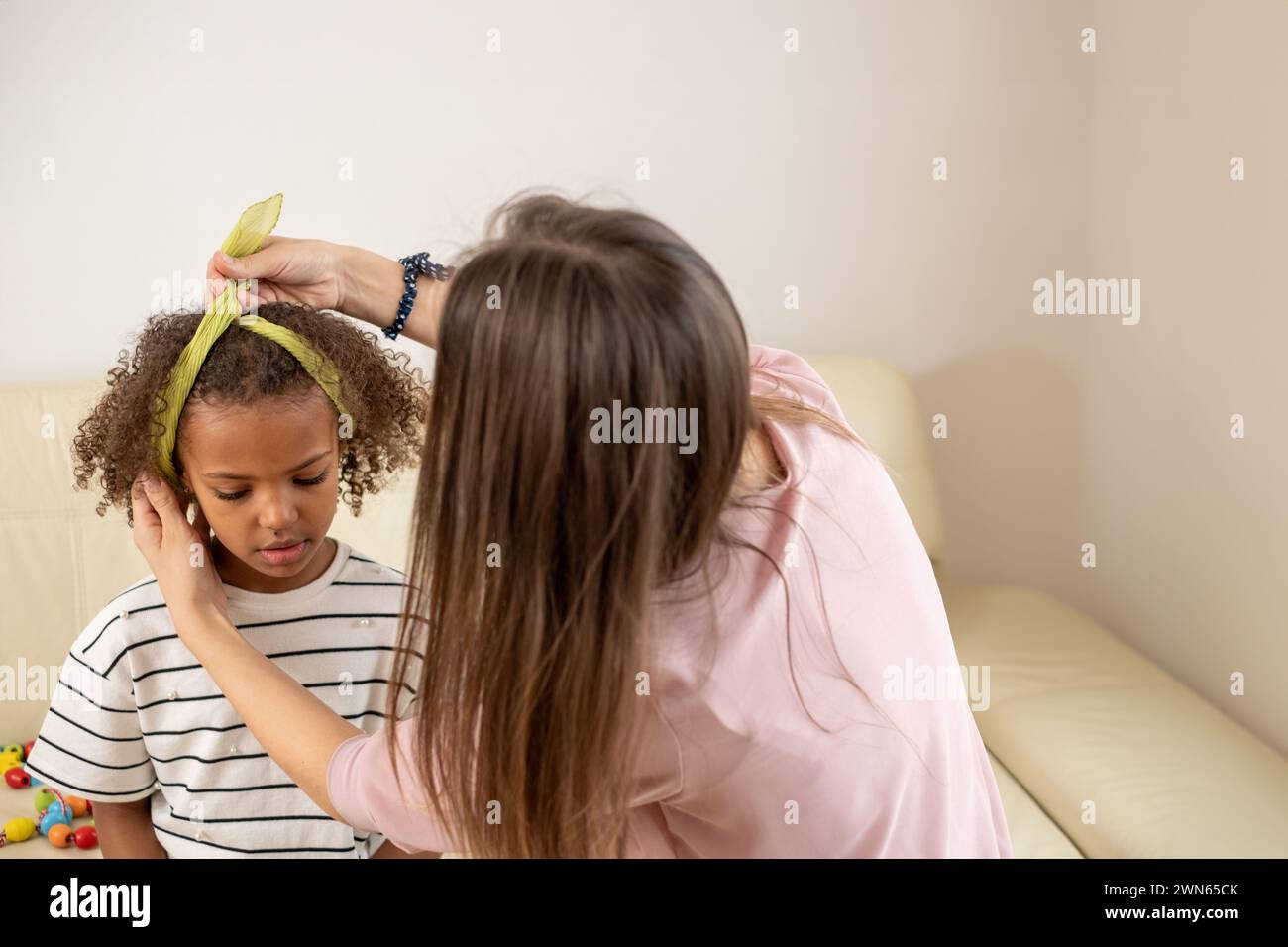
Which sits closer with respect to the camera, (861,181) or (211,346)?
(211,346)

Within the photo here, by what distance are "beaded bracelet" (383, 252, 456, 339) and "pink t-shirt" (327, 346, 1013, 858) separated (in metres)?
0.43

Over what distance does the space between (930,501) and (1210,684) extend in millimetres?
602

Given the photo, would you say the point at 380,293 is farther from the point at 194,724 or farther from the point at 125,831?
the point at 125,831

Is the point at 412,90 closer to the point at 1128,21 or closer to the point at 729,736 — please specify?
the point at 1128,21

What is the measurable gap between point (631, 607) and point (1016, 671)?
1.41m

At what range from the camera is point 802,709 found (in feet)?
2.75

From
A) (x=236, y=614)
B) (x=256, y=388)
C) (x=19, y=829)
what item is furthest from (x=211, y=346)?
(x=19, y=829)

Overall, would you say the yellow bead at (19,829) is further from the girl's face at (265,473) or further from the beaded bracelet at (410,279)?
the beaded bracelet at (410,279)

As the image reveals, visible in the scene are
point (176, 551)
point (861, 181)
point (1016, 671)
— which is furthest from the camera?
point (861, 181)

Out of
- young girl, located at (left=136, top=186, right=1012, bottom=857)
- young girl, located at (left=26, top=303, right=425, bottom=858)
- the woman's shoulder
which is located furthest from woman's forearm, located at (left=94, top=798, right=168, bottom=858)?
the woman's shoulder

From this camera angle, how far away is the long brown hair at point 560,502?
2.48 ft

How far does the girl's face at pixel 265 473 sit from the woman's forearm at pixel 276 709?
11 centimetres

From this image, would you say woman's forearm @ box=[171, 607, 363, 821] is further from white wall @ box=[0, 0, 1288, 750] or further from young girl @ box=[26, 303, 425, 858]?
white wall @ box=[0, 0, 1288, 750]
